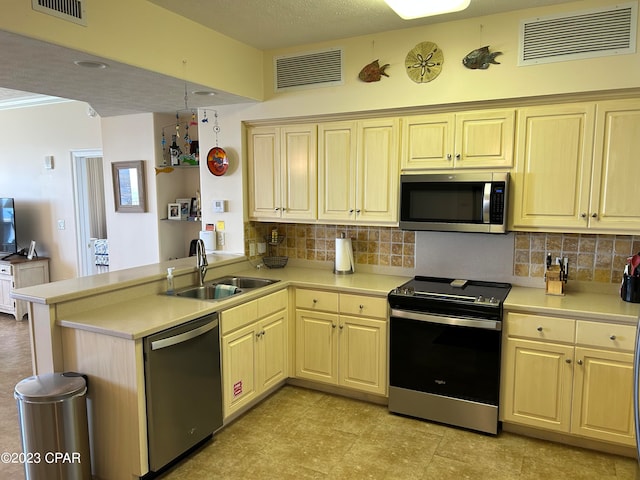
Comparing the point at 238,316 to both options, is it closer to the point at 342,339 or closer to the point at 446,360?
the point at 342,339

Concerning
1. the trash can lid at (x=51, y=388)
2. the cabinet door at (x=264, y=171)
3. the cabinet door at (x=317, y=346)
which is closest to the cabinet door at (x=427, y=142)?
the cabinet door at (x=264, y=171)

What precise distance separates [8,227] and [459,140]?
18.1 ft

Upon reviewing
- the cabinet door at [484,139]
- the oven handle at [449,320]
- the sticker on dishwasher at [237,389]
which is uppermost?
the cabinet door at [484,139]

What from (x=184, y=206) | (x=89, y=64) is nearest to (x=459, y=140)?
(x=89, y=64)

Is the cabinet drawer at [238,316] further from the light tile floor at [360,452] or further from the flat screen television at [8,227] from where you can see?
the flat screen television at [8,227]

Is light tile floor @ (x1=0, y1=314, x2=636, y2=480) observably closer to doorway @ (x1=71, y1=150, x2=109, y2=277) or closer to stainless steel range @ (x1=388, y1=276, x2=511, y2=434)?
stainless steel range @ (x1=388, y1=276, x2=511, y2=434)

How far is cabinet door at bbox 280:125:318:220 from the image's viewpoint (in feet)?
11.8

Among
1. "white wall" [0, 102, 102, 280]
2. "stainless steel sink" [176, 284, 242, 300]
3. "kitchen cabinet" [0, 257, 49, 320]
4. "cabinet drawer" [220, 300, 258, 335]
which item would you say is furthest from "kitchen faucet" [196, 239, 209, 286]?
"kitchen cabinet" [0, 257, 49, 320]

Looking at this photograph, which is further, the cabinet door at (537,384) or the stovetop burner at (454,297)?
the stovetop burner at (454,297)

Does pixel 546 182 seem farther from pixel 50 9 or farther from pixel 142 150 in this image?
pixel 142 150

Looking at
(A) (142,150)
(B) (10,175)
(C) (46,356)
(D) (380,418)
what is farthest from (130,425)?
(B) (10,175)

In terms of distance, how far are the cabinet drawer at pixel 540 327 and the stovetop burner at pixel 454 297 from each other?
115 millimetres

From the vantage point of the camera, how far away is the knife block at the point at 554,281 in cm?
299

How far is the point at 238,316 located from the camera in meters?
2.97
